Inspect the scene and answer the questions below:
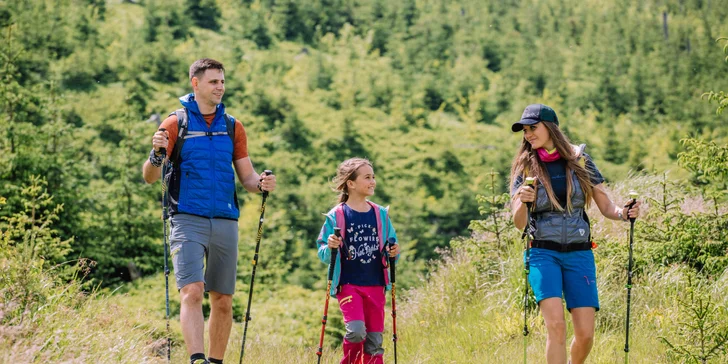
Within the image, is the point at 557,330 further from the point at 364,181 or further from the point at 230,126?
the point at 230,126

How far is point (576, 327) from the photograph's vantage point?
4871mm

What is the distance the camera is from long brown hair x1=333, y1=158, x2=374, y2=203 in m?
5.76

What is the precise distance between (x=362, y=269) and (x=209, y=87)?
168cm

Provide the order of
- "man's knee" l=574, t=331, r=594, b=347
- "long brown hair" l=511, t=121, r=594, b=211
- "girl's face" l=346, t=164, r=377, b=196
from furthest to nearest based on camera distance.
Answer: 1. "girl's face" l=346, t=164, r=377, b=196
2. "long brown hair" l=511, t=121, r=594, b=211
3. "man's knee" l=574, t=331, r=594, b=347

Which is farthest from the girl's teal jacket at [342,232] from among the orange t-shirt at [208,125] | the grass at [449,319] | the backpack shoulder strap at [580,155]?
the backpack shoulder strap at [580,155]

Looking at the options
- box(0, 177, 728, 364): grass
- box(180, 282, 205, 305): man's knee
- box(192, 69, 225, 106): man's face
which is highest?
box(192, 69, 225, 106): man's face

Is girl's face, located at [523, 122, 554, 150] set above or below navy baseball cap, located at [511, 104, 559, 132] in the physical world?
below

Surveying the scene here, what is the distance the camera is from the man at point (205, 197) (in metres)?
5.16

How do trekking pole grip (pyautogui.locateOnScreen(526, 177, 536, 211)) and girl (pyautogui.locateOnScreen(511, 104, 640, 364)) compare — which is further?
girl (pyautogui.locateOnScreen(511, 104, 640, 364))

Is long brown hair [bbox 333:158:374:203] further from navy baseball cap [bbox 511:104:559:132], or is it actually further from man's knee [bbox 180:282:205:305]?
man's knee [bbox 180:282:205:305]

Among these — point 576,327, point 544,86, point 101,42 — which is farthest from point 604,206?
point 544,86

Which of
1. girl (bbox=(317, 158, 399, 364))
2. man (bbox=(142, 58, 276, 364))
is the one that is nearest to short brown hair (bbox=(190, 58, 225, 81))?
man (bbox=(142, 58, 276, 364))

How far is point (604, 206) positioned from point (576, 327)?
0.81 meters

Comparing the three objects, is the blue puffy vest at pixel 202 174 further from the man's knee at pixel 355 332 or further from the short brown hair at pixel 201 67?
the man's knee at pixel 355 332
